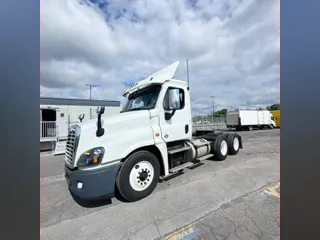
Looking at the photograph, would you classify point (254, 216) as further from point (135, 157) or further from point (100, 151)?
point (100, 151)

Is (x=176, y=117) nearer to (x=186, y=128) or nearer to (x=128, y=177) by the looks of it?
(x=186, y=128)

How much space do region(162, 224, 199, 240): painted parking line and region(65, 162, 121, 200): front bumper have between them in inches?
49.3

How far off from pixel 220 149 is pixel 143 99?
3.30 metres

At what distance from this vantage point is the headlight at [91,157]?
2.68m

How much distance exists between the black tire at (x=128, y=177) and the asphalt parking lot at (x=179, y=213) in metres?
0.13

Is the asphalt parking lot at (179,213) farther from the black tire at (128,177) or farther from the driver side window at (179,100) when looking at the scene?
the driver side window at (179,100)

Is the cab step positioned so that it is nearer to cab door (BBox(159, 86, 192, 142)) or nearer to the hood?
cab door (BBox(159, 86, 192, 142))

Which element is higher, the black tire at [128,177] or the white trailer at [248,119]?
the white trailer at [248,119]

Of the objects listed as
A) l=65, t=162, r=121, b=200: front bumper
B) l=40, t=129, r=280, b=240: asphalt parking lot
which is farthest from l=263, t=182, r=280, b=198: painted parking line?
l=65, t=162, r=121, b=200: front bumper

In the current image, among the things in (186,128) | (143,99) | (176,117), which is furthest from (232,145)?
(143,99)

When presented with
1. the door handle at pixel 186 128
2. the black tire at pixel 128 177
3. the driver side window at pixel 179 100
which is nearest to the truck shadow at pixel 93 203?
the black tire at pixel 128 177

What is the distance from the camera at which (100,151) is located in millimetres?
2709
